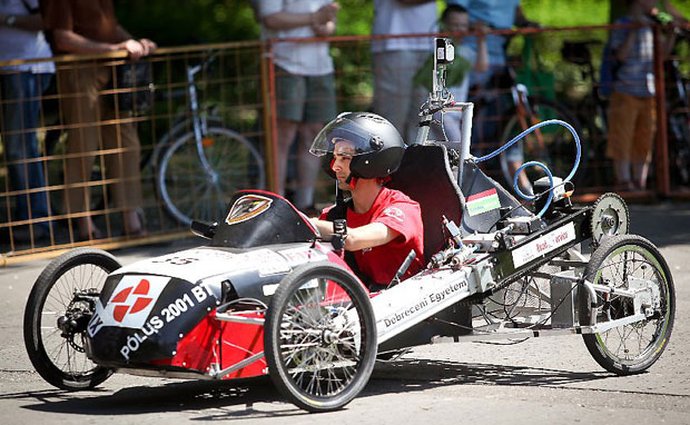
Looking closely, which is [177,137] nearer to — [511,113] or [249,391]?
[511,113]

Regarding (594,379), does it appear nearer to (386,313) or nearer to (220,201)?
(386,313)

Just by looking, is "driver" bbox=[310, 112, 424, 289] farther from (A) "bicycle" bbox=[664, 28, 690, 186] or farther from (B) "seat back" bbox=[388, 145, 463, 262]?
(A) "bicycle" bbox=[664, 28, 690, 186]

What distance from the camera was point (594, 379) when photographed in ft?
22.3

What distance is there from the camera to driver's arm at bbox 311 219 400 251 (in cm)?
647

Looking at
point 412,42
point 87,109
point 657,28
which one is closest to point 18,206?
point 87,109

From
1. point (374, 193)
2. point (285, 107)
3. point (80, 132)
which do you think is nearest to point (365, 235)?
point (374, 193)

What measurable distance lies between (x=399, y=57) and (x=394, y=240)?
5478 millimetres

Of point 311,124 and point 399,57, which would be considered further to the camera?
point 399,57

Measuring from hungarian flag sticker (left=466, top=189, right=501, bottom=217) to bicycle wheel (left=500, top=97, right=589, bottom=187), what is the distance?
5.23 meters

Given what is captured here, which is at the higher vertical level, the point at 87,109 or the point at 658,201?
the point at 87,109

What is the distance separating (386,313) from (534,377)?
1.07 metres

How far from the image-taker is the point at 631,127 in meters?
12.5

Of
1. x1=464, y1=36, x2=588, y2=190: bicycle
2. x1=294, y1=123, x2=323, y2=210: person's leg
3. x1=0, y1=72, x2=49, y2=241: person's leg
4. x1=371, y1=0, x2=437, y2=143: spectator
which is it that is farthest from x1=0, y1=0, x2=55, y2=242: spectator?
x1=464, y1=36, x2=588, y2=190: bicycle

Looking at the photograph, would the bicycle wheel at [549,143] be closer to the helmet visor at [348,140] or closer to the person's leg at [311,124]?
the person's leg at [311,124]
